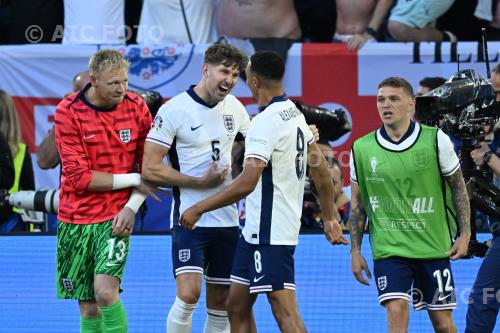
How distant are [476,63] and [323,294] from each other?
286 cm

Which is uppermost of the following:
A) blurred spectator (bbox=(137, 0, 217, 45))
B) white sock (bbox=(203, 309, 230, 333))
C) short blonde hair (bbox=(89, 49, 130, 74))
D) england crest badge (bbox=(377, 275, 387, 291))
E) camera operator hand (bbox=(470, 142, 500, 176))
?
blurred spectator (bbox=(137, 0, 217, 45))

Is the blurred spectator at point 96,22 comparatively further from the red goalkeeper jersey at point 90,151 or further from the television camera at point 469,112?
the television camera at point 469,112

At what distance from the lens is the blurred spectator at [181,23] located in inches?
420

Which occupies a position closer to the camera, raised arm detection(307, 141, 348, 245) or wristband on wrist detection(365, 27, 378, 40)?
raised arm detection(307, 141, 348, 245)

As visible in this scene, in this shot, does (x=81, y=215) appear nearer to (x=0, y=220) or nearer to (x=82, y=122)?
(x=82, y=122)

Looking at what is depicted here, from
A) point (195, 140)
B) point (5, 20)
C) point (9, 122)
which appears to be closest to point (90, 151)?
point (195, 140)

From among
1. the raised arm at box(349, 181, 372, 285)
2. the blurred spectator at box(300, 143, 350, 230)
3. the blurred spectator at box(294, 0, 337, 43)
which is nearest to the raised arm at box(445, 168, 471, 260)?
the raised arm at box(349, 181, 372, 285)

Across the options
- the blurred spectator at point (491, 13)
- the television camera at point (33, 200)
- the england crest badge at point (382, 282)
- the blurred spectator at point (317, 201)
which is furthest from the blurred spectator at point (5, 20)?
the england crest badge at point (382, 282)

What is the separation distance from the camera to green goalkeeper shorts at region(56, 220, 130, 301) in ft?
23.0

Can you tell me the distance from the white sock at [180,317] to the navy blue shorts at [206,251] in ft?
0.67

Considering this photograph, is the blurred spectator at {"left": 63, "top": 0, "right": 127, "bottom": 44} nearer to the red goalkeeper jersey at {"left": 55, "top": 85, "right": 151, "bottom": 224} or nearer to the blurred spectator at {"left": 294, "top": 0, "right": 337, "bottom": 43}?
the blurred spectator at {"left": 294, "top": 0, "right": 337, "bottom": 43}

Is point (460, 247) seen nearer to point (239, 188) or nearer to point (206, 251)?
point (239, 188)

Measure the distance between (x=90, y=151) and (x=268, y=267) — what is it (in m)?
1.29

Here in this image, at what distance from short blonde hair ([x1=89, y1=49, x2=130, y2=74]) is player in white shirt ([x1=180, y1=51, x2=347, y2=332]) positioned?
2.52ft
